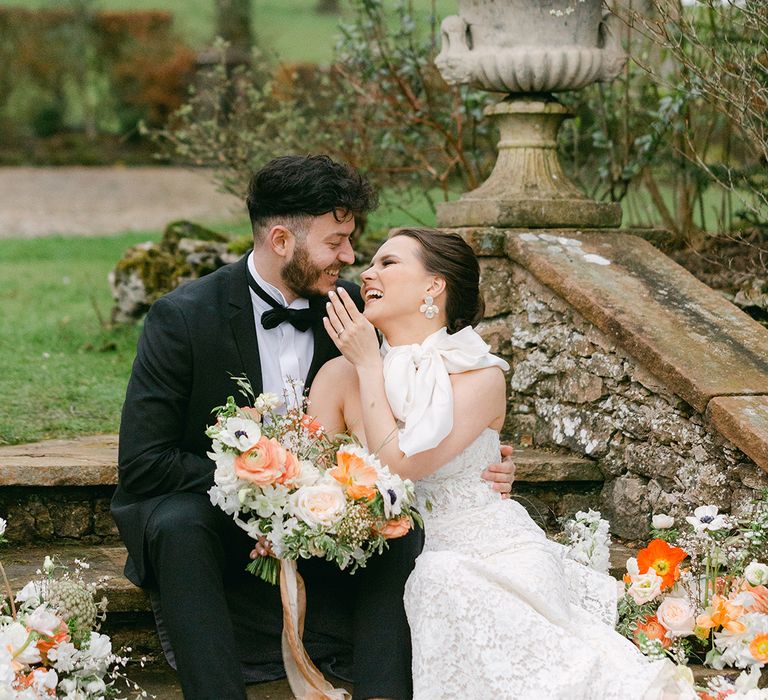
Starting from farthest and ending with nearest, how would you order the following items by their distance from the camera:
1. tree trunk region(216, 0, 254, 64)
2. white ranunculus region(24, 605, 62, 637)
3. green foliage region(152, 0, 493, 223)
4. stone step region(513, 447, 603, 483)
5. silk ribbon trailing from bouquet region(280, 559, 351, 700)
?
tree trunk region(216, 0, 254, 64) < green foliage region(152, 0, 493, 223) < stone step region(513, 447, 603, 483) < silk ribbon trailing from bouquet region(280, 559, 351, 700) < white ranunculus region(24, 605, 62, 637)

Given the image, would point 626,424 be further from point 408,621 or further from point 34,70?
point 34,70

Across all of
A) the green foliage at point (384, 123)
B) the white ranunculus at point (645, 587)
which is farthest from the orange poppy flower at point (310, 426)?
the green foliage at point (384, 123)

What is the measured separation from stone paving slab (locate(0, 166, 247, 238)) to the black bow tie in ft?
29.9

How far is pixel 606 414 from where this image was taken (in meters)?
4.17

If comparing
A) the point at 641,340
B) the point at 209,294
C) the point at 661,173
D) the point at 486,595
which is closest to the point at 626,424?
the point at 641,340

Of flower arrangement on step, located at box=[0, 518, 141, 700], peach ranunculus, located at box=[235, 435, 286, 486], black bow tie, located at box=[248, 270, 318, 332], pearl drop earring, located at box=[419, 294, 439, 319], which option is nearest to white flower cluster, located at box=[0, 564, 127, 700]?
flower arrangement on step, located at box=[0, 518, 141, 700]

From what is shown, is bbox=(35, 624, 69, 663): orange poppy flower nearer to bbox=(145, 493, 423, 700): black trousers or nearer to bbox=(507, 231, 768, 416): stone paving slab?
bbox=(145, 493, 423, 700): black trousers

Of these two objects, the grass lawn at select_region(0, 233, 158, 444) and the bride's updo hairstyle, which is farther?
the grass lawn at select_region(0, 233, 158, 444)

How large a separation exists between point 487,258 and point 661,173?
286 cm

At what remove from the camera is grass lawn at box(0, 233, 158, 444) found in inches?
189

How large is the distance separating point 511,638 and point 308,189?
1.46m

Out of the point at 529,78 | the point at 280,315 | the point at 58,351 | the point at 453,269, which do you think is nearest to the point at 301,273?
the point at 280,315

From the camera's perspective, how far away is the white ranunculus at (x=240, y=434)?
2859mm

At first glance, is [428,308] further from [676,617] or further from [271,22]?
[271,22]
